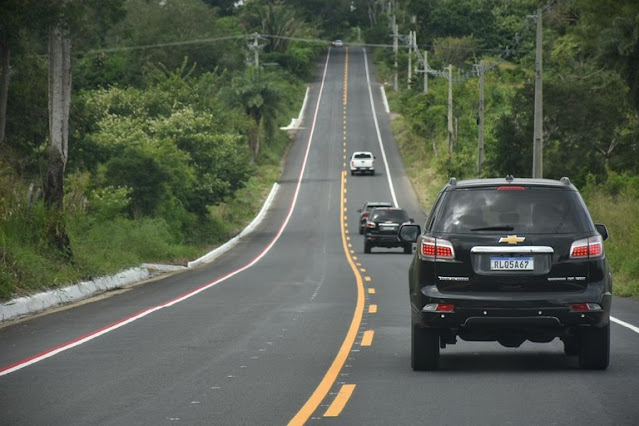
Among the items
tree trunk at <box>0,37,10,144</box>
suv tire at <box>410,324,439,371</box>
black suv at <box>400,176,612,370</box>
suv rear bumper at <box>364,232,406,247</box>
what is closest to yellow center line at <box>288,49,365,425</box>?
suv tire at <box>410,324,439,371</box>

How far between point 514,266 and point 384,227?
35.6 meters

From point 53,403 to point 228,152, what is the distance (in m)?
51.4

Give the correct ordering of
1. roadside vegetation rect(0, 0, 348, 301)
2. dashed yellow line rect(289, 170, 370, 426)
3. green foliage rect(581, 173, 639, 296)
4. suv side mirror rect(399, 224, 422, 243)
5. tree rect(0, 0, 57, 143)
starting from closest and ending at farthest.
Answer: dashed yellow line rect(289, 170, 370, 426) → suv side mirror rect(399, 224, 422, 243) → tree rect(0, 0, 57, 143) → roadside vegetation rect(0, 0, 348, 301) → green foliage rect(581, 173, 639, 296)

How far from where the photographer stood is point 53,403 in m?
10.8

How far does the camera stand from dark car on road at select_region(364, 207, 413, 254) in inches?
1858

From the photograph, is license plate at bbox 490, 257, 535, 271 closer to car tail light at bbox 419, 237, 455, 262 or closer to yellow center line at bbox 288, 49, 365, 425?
car tail light at bbox 419, 237, 455, 262

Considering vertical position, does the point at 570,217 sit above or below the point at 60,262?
above

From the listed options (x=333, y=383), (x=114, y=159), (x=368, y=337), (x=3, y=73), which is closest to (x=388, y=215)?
(x=114, y=159)

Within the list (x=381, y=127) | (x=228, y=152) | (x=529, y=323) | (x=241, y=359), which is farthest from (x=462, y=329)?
(x=381, y=127)

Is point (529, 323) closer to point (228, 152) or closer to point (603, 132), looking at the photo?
point (603, 132)

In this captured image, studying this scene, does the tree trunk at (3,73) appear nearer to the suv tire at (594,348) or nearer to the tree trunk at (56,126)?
the tree trunk at (56,126)

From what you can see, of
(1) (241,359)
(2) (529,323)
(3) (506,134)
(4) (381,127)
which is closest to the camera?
(2) (529,323)

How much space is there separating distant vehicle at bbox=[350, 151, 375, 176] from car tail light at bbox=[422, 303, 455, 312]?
78.9 meters

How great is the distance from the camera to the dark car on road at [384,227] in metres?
47.2
